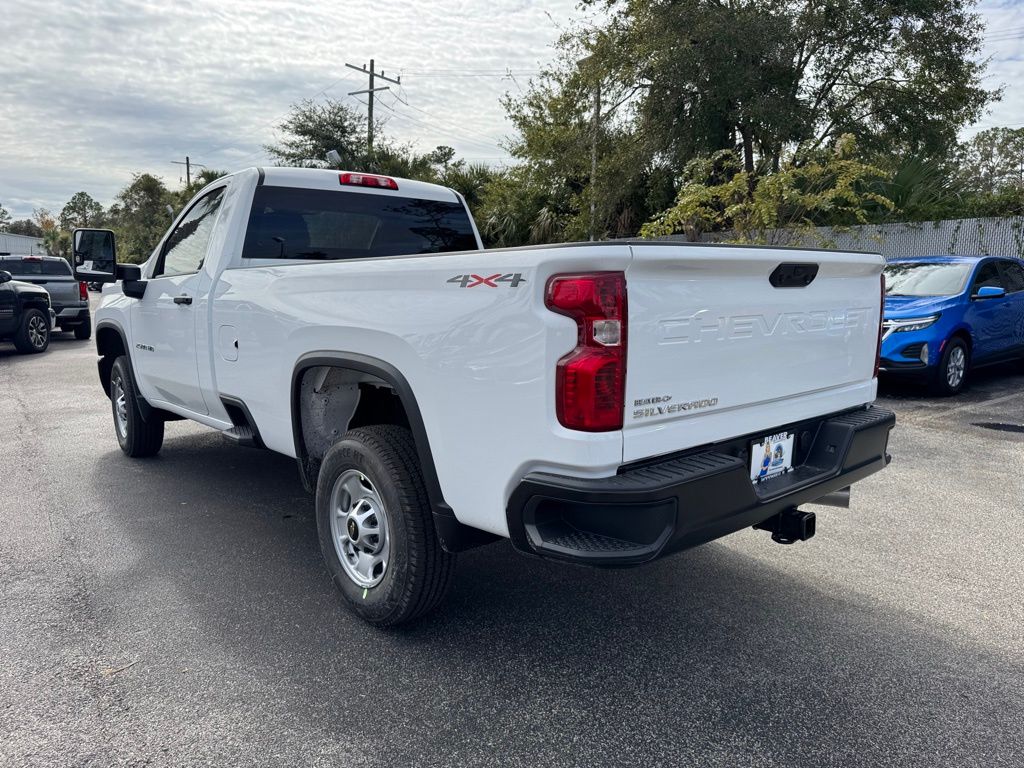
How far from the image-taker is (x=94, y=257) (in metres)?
5.45

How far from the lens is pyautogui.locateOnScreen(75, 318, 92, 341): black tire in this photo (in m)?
16.8

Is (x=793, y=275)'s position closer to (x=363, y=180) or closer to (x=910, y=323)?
(x=363, y=180)

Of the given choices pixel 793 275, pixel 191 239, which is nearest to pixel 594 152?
pixel 191 239

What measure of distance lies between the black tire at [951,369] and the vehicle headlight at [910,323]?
1.04 feet

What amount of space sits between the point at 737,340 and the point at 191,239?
3731mm

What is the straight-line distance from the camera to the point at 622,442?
2.43 m

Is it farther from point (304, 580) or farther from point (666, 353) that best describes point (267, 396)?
point (666, 353)

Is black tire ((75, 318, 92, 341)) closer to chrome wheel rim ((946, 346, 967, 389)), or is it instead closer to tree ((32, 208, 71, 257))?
chrome wheel rim ((946, 346, 967, 389))

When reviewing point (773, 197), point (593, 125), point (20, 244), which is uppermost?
point (593, 125)

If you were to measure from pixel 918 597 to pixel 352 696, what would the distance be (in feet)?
8.36

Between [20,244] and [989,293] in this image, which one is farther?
[20,244]

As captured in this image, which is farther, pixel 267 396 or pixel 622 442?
pixel 267 396

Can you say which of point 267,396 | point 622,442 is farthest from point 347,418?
point 622,442

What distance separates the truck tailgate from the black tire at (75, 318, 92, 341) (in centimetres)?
1686
